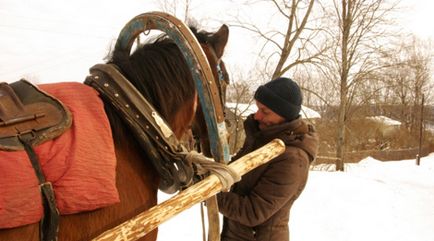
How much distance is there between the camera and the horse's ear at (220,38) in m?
1.57

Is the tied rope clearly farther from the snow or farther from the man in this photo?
the snow

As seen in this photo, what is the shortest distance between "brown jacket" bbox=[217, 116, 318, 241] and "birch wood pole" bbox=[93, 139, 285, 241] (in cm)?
51

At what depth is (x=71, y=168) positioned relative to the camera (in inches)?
39.1

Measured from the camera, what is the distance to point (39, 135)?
0.99 meters

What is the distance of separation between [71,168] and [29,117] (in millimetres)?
194

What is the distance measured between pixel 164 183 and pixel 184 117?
30 centimetres

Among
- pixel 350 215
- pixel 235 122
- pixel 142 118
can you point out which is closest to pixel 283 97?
pixel 142 118

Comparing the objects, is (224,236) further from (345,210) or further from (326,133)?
(326,133)

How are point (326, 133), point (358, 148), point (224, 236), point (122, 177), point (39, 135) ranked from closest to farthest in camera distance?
point (39, 135) < point (122, 177) < point (224, 236) < point (326, 133) < point (358, 148)

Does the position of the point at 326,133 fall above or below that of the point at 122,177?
below

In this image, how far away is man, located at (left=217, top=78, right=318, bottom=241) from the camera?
1850 mm

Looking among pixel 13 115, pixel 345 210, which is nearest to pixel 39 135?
pixel 13 115

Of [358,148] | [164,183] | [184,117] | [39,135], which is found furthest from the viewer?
[358,148]

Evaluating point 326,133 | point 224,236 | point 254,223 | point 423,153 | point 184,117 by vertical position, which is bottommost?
point 423,153
